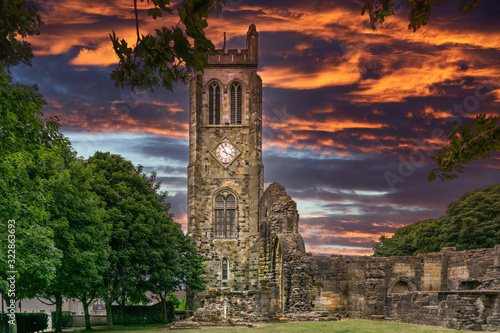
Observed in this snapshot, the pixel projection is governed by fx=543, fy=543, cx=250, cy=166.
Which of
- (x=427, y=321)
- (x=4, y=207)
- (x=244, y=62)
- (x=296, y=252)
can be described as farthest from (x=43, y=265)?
Answer: (x=244, y=62)

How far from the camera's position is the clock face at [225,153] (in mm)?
57906

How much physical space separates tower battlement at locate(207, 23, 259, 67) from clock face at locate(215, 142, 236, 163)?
9.25 meters

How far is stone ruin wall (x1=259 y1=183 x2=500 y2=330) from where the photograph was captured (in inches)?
782

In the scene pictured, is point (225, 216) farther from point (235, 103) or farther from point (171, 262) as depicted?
point (171, 262)

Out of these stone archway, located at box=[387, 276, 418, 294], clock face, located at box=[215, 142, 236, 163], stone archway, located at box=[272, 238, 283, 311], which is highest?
clock face, located at box=[215, 142, 236, 163]

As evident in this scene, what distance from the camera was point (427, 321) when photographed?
2170 centimetres

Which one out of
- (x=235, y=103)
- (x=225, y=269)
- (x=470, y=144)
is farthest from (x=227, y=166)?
(x=470, y=144)

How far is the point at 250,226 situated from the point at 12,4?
48.8m

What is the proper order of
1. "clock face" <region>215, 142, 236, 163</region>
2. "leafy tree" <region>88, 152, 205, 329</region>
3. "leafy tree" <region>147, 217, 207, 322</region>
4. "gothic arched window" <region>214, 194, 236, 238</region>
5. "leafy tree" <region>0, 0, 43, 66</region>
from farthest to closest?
"clock face" <region>215, 142, 236, 163</region>
"gothic arched window" <region>214, 194, 236, 238</region>
"leafy tree" <region>147, 217, 207, 322</region>
"leafy tree" <region>88, 152, 205, 329</region>
"leafy tree" <region>0, 0, 43, 66</region>

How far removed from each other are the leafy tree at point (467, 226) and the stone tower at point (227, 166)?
16.6 metres

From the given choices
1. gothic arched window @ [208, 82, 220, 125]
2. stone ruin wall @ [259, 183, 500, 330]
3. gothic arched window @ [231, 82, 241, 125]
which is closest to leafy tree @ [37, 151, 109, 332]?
stone ruin wall @ [259, 183, 500, 330]

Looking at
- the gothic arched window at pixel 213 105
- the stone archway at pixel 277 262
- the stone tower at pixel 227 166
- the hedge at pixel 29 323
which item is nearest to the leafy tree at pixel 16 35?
the hedge at pixel 29 323

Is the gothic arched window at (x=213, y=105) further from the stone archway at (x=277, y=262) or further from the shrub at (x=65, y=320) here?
the shrub at (x=65, y=320)

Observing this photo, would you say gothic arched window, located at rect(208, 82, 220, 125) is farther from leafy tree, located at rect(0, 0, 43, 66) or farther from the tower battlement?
leafy tree, located at rect(0, 0, 43, 66)
